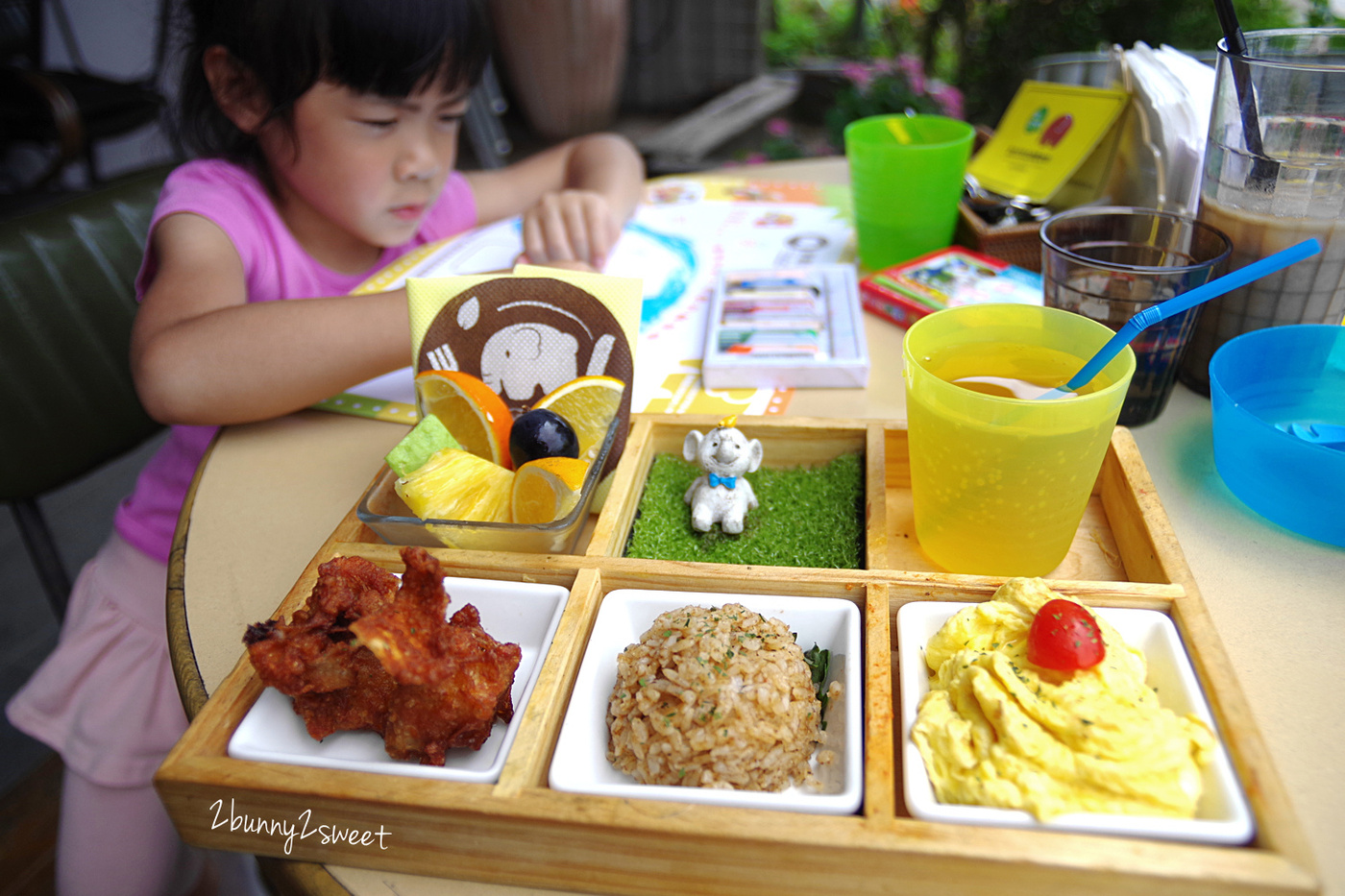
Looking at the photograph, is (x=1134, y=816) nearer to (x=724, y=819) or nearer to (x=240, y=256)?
(x=724, y=819)

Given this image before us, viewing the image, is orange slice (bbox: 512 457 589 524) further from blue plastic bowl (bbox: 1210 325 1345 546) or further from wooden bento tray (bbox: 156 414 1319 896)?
blue plastic bowl (bbox: 1210 325 1345 546)

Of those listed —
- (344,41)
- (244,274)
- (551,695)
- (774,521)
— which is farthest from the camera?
(244,274)

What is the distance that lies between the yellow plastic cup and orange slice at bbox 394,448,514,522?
0.43 metres

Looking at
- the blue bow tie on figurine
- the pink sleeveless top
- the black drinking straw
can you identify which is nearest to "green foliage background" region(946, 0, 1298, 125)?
the black drinking straw

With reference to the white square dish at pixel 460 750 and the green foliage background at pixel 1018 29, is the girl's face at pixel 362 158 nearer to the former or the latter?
the white square dish at pixel 460 750

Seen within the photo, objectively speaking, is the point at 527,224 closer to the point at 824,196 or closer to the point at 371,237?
the point at 371,237

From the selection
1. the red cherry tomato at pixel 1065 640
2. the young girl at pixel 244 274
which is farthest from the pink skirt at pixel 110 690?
the red cherry tomato at pixel 1065 640

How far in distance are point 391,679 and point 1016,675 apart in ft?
1.67

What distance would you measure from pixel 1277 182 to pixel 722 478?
758 millimetres

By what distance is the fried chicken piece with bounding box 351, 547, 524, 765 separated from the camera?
618mm

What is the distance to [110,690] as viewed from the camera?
1.14m

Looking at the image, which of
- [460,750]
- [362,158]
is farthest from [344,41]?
[460,750]

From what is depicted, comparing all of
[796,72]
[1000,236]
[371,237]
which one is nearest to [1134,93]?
[1000,236]

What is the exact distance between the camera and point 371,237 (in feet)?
4.98
